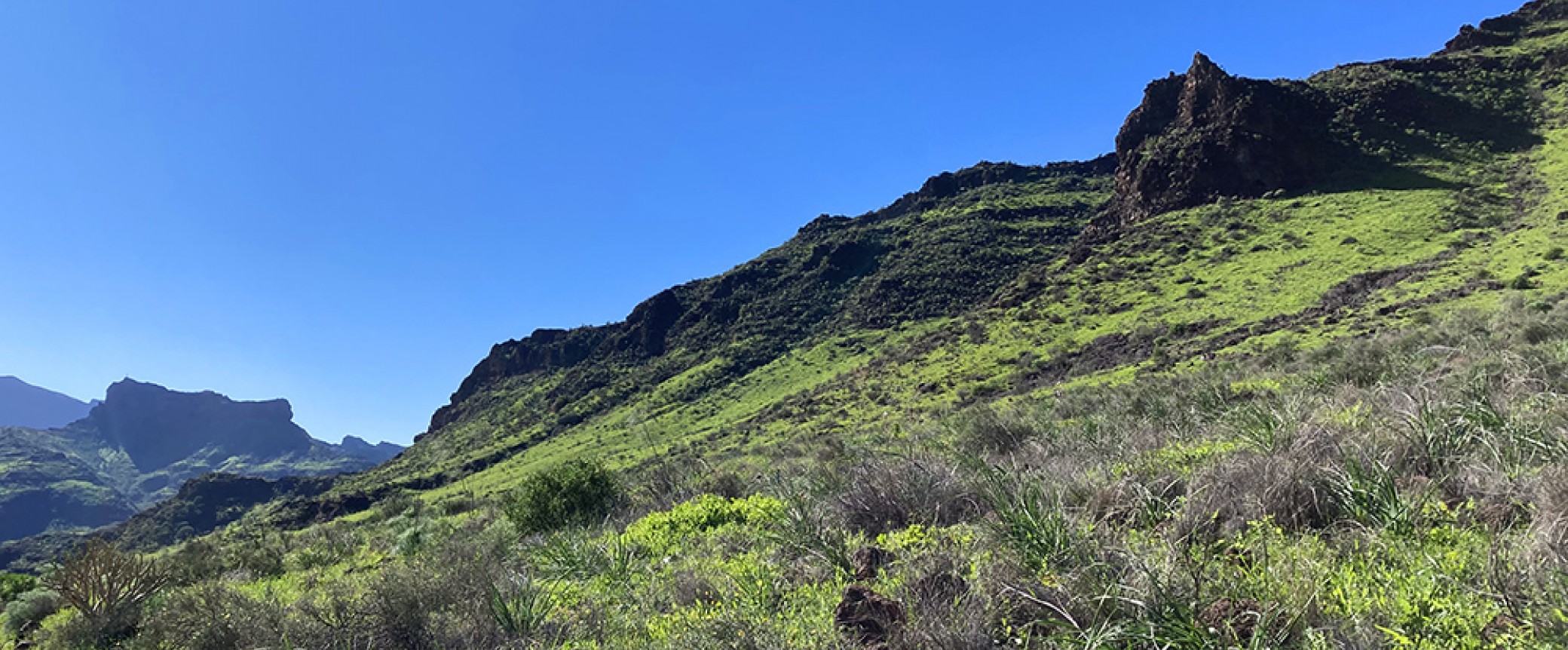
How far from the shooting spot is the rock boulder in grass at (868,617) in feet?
13.1

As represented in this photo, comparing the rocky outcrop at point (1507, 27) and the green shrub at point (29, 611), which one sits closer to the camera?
the green shrub at point (29, 611)

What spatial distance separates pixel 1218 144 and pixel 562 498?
83315mm

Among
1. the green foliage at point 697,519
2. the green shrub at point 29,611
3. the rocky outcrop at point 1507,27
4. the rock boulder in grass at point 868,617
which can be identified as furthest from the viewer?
the rocky outcrop at point 1507,27

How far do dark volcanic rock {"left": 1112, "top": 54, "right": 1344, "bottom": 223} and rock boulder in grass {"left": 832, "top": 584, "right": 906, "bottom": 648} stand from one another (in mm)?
80111

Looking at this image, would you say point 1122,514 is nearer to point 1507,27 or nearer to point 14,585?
point 14,585

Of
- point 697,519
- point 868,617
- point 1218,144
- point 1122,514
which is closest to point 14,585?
point 697,519

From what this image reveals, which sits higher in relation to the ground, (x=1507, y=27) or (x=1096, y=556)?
(x=1507, y=27)

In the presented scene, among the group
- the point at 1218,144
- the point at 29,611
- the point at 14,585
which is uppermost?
the point at 1218,144

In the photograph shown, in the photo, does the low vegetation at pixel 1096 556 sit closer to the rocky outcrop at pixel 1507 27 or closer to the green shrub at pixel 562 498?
the green shrub at pixel 562 498

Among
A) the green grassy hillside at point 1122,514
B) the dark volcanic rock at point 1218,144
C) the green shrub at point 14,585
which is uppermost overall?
the dark volcanic rock at point 1218,144

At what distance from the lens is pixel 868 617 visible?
416 centimetres

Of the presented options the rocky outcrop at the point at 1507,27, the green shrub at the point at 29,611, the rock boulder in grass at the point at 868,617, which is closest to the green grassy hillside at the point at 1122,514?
the rock boulder in grass at the point at 868,617

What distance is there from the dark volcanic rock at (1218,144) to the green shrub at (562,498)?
7562cm

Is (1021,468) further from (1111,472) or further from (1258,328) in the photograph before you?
(1258,328)
